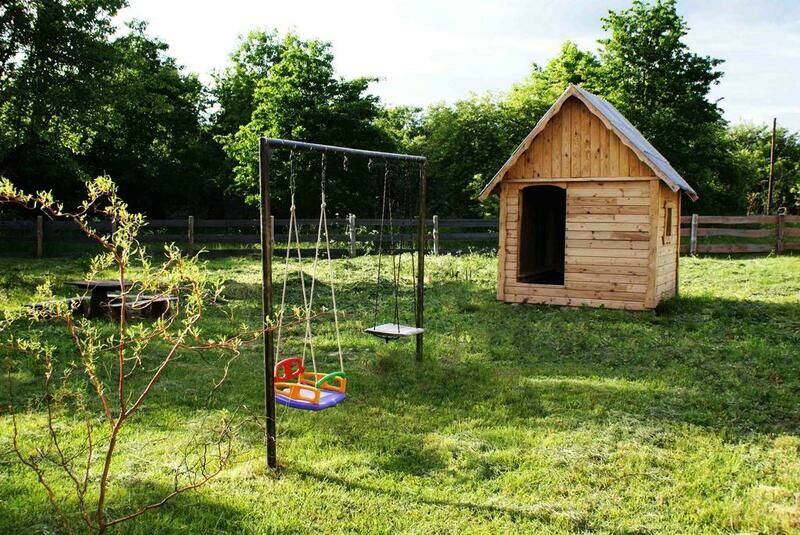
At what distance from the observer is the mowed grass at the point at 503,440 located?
4176mm

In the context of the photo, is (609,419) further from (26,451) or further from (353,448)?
(26,451)

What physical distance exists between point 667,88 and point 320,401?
26.4 meters

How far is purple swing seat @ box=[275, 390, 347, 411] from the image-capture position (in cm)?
502

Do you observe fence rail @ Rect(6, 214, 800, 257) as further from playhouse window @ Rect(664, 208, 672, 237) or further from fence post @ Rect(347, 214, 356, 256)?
playhouse window @ Rect(664, 208, 672, 237)

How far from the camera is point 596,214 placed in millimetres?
11477

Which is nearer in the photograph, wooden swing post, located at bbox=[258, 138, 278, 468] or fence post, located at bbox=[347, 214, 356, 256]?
wooden swing post, located at bbox=[258, 138, 278, 468]

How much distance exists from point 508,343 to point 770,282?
8.05m

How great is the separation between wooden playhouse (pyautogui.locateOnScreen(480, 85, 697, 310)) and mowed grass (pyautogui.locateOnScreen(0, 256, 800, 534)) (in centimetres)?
144

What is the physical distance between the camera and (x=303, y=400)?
5.09m

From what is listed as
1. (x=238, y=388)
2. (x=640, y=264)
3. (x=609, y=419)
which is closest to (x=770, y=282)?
(x=640, y=264)

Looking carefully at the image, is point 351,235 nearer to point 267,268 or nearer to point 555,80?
point 267,268

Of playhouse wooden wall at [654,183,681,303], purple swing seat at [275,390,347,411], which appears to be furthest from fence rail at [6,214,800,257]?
purple swing seat at [275,390,347,411]

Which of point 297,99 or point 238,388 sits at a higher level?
point 297,99

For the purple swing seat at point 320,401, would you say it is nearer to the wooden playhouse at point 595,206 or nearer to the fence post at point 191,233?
the wooden playhouse at point 595,206
